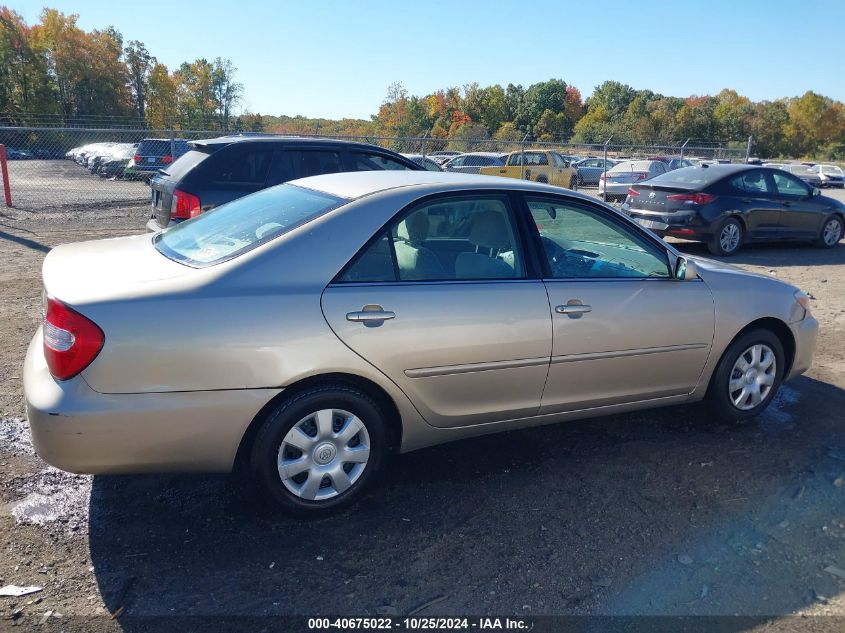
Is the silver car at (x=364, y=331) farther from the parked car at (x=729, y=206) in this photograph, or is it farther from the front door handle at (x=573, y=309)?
the parked car at (x=729, y=206)

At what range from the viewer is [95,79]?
60531 millimetres

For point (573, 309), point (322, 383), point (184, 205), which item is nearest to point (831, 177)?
point (184, 205)

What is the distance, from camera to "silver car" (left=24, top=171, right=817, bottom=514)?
2791 millimetres

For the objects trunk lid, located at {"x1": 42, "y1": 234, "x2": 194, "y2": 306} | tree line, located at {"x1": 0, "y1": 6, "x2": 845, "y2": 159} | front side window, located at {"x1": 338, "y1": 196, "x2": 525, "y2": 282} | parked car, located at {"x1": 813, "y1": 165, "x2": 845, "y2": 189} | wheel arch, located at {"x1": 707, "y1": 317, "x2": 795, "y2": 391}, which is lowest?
wheel arch, located at {"x1": 707, "y1": 317, "x2": 795, "y2": 391}

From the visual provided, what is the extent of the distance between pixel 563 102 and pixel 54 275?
94264mm

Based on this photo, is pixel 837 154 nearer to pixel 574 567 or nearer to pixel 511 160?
pixel 511 160

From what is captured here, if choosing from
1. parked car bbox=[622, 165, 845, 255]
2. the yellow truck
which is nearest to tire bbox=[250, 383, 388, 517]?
parked car bbox=[622, 165, 845, 255]

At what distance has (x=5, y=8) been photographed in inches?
2488

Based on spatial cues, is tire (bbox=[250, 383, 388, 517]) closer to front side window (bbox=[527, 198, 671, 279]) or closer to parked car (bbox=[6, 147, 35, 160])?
front side window (bbox=[527, 198, 671, 279])

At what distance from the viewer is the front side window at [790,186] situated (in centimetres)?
1180

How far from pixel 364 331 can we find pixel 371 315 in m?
0.08

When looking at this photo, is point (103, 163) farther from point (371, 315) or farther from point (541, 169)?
point (371, 315)

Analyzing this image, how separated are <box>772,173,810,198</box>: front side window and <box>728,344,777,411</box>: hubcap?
8637 millimetres

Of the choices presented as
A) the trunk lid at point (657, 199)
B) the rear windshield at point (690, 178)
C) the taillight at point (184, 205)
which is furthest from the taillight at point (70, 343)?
the rear windshield at point (690, 178)
